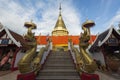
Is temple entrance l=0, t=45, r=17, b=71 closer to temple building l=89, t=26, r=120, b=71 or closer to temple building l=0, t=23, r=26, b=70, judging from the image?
temple building l=0, t=23, r=26, b=70

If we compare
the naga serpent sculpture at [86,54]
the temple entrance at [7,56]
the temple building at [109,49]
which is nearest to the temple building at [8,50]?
Answer: the temple entrance at [7,56]

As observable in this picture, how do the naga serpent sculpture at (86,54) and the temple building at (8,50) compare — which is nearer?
the naga serpent sculpture at (86,54)

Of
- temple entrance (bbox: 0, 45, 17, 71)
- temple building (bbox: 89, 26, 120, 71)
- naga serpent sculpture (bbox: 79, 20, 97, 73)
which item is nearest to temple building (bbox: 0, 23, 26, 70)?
temple entrance (bbox: 0, 45, 17, 71)

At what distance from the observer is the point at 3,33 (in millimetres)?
10703

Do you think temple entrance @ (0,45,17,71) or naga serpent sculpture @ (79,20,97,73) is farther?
temple entrance @ (0,45,17,71)

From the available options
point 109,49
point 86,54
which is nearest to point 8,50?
point 86,54

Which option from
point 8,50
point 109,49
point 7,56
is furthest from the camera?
point 109,49

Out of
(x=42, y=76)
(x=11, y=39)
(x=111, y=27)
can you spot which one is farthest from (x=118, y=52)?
(x=11, y=39)

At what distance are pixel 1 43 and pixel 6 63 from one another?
1803 mm

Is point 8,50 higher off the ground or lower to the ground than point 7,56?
higher

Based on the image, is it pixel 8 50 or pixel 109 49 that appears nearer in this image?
pixel 8 50

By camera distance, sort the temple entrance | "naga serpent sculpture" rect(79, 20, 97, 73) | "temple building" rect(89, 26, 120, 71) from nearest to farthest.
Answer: "naga serpent sculpture" rect(79, 20, 97, 73)
the temple entrance
"temple building" rect(89, 26, 120, 71)

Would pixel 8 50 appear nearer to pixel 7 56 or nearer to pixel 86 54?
pixel 7 56

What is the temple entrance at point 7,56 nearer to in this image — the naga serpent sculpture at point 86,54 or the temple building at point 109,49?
the naga serpent sculpture at point 86,54
